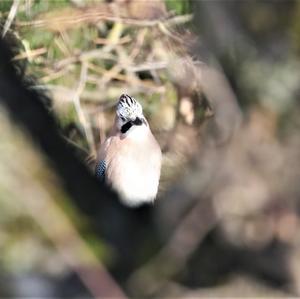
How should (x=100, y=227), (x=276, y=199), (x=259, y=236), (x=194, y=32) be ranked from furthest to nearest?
1. (x=276, y=199)
2. (x=259, y=236)
3. (x=194, y=32)
4. (x=100, y=227)

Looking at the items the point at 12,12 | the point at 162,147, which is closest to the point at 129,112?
the point at 162,147

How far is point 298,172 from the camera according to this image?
69.4 inches

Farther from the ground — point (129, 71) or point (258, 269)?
point (129, 71)

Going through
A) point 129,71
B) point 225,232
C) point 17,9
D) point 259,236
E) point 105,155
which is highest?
point 17,9

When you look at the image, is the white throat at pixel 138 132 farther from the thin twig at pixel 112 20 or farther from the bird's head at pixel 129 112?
the thin twig at pixel 112 20

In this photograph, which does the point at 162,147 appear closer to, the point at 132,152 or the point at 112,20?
the point at 132,152

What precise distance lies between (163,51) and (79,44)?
5.2 inches

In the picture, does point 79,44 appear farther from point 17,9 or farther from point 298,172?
point 298,172

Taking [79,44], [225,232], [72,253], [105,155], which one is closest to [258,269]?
[225,232]

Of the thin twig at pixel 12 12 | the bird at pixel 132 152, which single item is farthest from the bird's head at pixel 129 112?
the thin twig at pixel 12 12

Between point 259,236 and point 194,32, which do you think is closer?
point 194,32

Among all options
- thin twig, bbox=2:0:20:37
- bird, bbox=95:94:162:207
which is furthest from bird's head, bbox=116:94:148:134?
thin twig, bbox=2:0:20:37

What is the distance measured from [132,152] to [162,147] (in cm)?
10

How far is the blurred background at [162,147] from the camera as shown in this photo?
0.60 m
